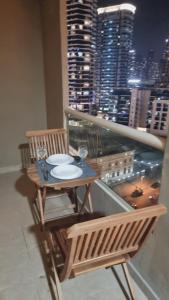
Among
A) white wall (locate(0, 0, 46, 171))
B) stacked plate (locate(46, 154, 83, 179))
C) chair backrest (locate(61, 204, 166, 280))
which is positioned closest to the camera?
chair backrest (locate(61, 204, 166, 280))

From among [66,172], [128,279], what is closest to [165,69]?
[66,172]

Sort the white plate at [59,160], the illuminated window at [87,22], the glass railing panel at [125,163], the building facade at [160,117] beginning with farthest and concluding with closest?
the illuminated window at [87,22] → the white plate at [59,160] → the glass railing panel at [125,163] → the building facade at [160,117]

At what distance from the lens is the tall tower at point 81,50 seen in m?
2.39

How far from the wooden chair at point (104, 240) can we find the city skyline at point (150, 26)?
3.53 ft

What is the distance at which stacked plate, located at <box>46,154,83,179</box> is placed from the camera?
1.77 m

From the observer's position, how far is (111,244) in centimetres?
120

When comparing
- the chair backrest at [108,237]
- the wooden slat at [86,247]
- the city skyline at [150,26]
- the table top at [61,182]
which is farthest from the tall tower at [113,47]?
the wooden slat at [86,247]

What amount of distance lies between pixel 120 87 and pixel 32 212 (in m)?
1.74

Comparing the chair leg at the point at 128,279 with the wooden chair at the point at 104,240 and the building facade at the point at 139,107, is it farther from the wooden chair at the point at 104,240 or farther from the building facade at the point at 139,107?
the building facade at the point at 139,107

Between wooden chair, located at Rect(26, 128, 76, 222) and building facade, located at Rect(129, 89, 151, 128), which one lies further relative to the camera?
wooden chair, located at Rect(26, 128, 76, 222)

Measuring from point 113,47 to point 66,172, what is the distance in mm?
1259

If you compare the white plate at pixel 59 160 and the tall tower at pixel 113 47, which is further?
the white plate at pixel 59 160

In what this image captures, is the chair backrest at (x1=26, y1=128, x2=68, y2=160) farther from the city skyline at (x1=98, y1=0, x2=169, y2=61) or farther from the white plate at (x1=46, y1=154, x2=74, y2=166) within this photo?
the city skyline at (x1=98, y1=0, x2=169, y2=61)

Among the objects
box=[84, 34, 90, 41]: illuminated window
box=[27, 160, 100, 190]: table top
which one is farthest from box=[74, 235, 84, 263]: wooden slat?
box=[84, 34, 90, 41]: illuminated window
